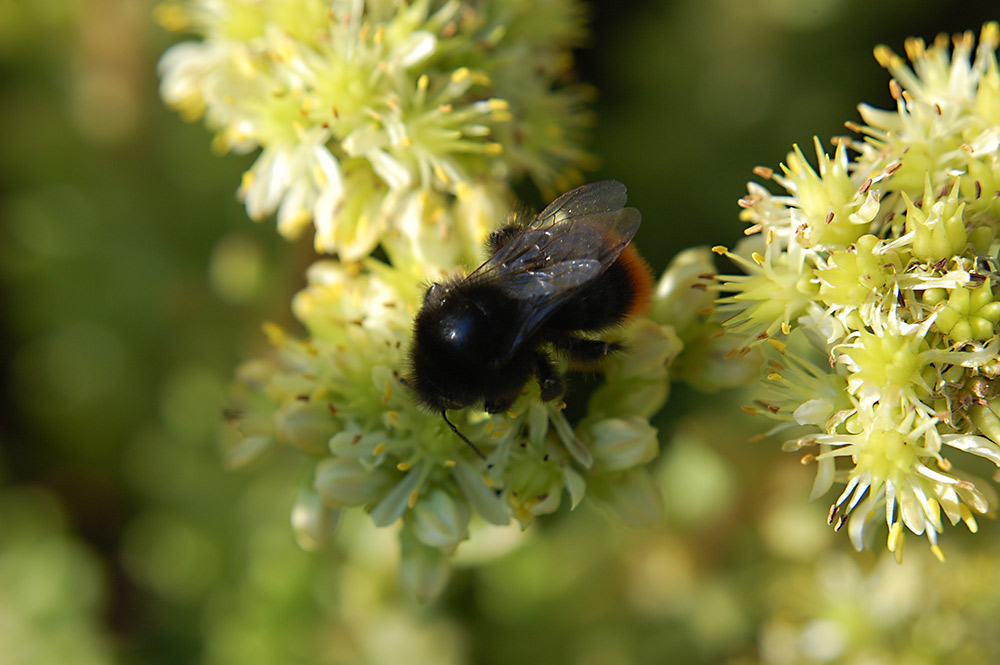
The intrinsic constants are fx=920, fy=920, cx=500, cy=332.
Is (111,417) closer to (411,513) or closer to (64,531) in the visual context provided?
(64,531)

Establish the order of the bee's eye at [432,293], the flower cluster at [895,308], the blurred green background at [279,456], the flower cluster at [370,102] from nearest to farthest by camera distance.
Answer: the flower cluster at [895,308] < the bee's eye at [432,293] < the flower cluster at [370,102] < the blurred green background at [279,456]

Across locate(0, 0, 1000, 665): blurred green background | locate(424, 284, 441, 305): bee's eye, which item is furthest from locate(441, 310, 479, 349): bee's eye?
locate(0, 0, 1000, 665): blurred green background

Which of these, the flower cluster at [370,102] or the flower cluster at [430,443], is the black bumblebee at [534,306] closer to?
the flower cluster at [430,443]

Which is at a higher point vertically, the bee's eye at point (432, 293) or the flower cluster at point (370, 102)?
the flower cluster at point (370, 102)

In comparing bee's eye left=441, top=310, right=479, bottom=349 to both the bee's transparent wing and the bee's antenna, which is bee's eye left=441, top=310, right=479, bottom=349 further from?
the bee's antenna

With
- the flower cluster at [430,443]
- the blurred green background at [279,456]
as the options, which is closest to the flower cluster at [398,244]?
the flower cluster at [430,443]

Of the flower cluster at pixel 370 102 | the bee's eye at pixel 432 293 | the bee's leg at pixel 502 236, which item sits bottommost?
the bee's leg at pixel 502 236
